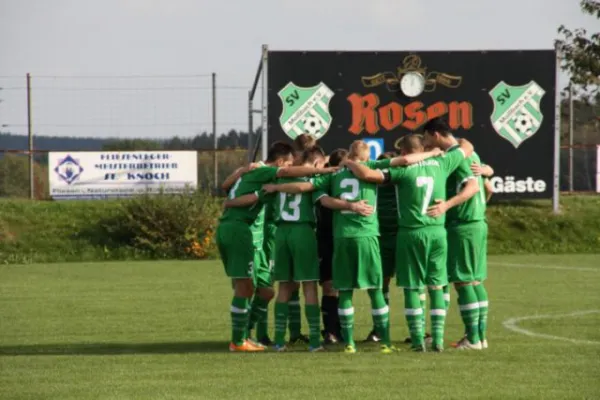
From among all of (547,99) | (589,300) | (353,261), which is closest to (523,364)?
(353,261)

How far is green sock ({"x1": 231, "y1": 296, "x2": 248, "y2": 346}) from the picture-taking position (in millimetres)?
11750

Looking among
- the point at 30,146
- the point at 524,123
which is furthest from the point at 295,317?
the point at 30,146

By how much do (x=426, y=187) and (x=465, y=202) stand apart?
1.64 feet

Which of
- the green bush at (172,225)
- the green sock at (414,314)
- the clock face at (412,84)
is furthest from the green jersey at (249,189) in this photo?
the clock face at (412,84)

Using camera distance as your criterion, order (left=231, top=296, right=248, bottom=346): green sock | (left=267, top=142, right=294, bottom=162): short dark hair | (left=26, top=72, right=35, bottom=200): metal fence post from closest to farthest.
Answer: (left=231, top=296, right=248, bottom=346): green sock, (left=267, top=142, right=294, bottom=162): short dark hair, (left=26, top=72, right=35, bottom=200): metal fence post

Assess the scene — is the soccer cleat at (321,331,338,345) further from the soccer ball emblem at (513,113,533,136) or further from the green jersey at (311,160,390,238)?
the soccer ball emblem at (513,113,533,136)

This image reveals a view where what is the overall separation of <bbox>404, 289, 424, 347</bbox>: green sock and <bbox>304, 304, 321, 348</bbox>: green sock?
85 centimetres

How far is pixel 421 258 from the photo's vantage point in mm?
11312

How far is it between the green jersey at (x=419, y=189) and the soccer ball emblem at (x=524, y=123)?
59.9 ft

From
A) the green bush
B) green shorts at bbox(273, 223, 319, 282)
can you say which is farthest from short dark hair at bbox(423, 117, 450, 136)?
the green bush

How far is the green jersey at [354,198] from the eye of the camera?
11438 millimetres

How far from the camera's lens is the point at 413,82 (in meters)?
29.1

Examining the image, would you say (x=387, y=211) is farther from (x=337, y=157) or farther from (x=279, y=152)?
(x=279, y=152)

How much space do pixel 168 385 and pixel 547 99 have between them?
71.3ft
